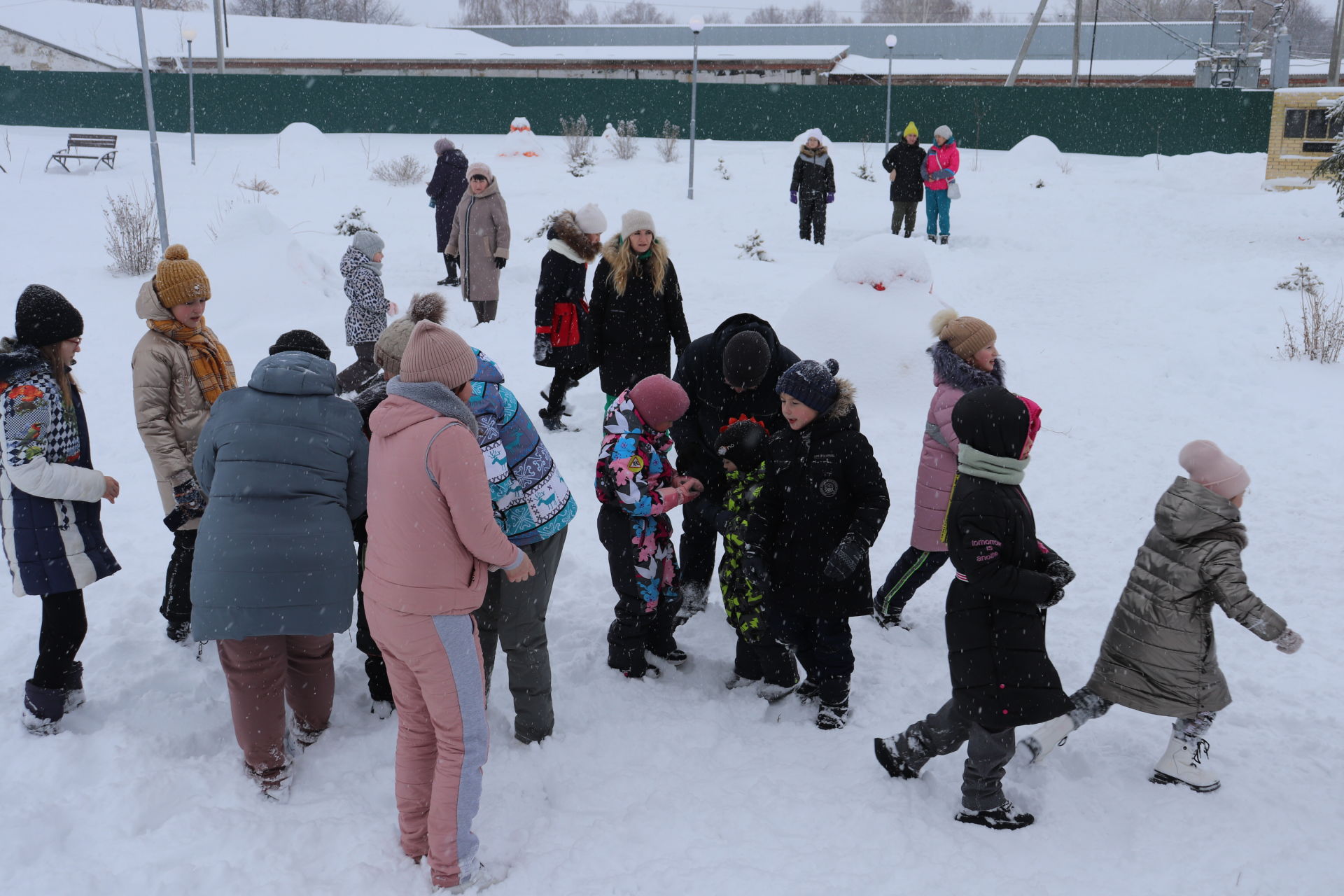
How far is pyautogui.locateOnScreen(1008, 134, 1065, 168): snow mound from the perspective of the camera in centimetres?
2039

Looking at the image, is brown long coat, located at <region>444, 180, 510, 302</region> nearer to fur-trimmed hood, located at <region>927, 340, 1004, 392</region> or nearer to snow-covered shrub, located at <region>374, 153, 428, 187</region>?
fur-trimmed hood, located at <region>927, 340, 1004, 392</region>

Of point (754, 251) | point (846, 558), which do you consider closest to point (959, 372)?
point (846, 558)

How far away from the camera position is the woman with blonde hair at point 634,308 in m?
5.86

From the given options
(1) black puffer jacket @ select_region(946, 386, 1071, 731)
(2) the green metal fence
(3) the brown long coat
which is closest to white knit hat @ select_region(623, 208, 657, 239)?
(1) black puffer jacket @ select_region(946, 386, 1071, 731)

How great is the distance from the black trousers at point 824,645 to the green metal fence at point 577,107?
22.4m

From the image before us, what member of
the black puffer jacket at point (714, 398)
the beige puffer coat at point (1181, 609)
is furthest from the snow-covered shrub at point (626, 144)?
the beige puffer coat at point (1181, 609)

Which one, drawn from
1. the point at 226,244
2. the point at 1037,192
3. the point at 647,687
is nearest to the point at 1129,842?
the point at 647,687

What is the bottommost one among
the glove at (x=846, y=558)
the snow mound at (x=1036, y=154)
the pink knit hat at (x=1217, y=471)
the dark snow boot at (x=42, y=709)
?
the dark snow boot at (x=42, y=709)

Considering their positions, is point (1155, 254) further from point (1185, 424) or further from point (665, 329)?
point (665, 329)

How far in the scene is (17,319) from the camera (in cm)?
368

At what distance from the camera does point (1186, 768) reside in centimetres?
364

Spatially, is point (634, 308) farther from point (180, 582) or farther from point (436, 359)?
point (436, 359)

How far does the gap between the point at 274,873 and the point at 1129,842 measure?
287 centimetres

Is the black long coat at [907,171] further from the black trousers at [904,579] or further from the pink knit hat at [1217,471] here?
the pink knit hat at [1217,471]
